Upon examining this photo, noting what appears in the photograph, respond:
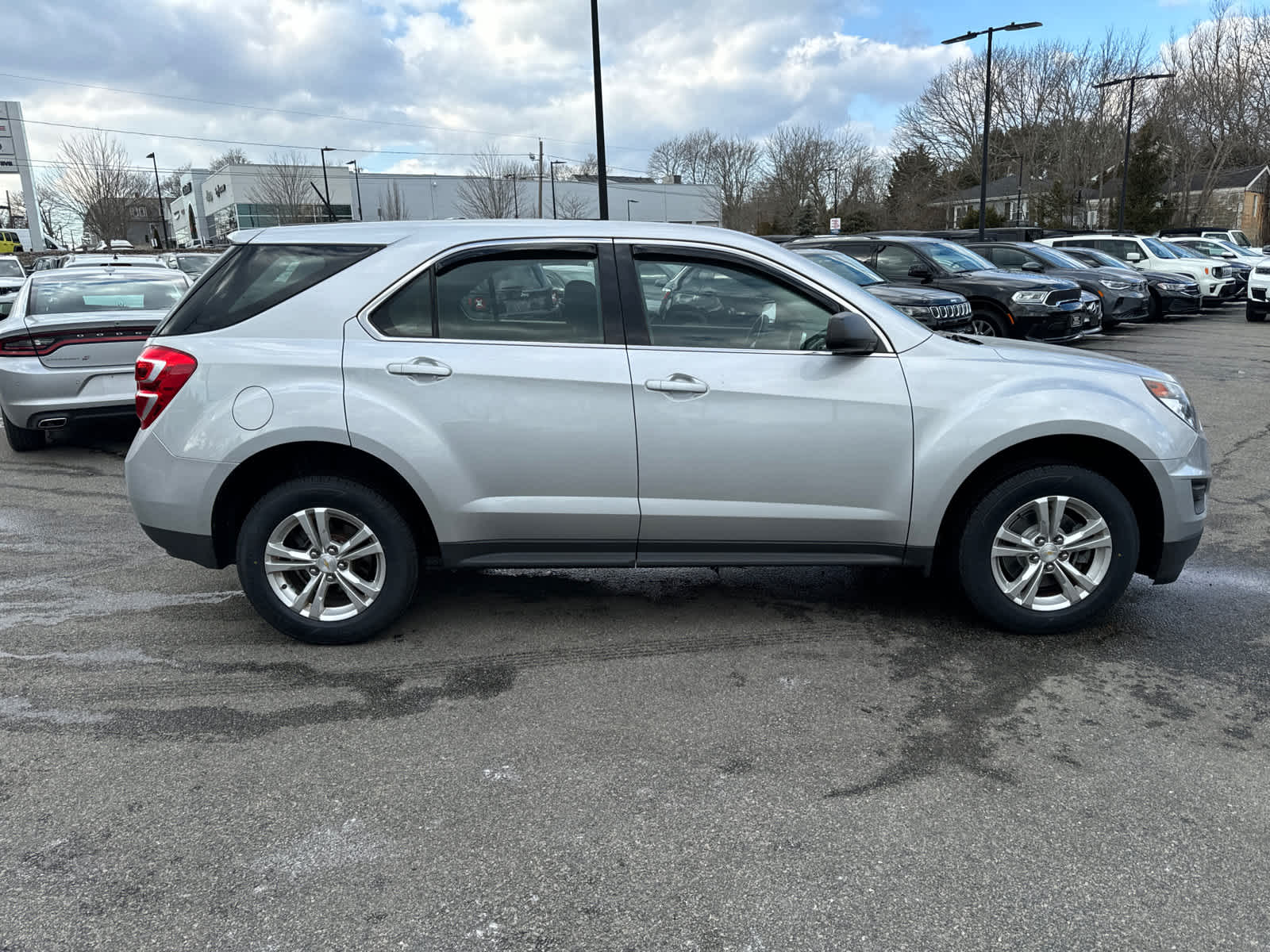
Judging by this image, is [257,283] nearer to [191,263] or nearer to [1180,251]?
[191,263]

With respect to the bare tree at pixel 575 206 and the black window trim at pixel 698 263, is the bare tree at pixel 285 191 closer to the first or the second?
the bare tree at pixel 575 206

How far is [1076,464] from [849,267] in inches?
388

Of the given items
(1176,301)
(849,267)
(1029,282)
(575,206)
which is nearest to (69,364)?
(849,267)

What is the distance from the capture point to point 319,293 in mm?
4070

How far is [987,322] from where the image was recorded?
1451cm

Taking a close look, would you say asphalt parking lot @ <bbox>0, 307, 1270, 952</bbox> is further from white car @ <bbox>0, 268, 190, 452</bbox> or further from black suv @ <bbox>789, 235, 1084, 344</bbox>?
black suv @ <bbox>789, 235, 1084, 344</bbox>

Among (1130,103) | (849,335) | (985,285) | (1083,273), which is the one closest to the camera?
(849,335)

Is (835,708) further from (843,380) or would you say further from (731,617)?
(843,380)

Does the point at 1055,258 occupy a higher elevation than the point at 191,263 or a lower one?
lower

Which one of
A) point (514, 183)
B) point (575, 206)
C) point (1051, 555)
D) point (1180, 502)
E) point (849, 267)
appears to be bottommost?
point (1051, 555)

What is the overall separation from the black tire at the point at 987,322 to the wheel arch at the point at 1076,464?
1047cm

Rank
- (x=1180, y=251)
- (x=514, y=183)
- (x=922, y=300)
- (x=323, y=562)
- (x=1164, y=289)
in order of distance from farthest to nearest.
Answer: (x=514, y=183) → (x=1180, y=251) → (x=1164, y=289) → (x=922, y=300) → (x=323, y=562)

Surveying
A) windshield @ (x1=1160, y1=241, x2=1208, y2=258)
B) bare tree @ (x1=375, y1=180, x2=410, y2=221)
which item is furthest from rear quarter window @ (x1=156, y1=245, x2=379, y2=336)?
bare tree @ (x1=375, y1=180, x2=410, y2=221)

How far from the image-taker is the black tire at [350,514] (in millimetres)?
4066
